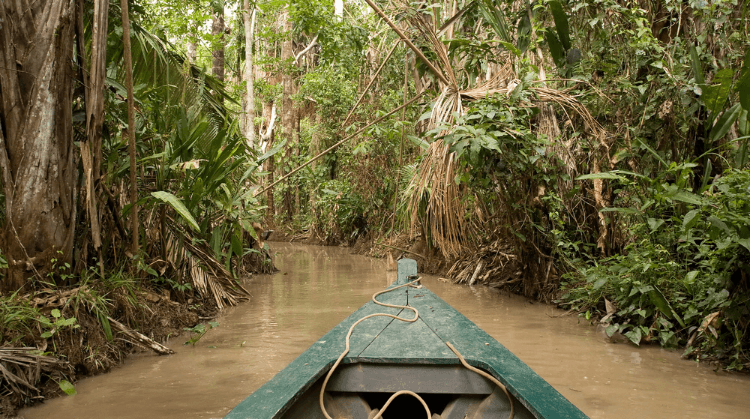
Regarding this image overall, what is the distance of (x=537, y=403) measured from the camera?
1.59 m

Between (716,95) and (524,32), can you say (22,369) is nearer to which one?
(716,95)

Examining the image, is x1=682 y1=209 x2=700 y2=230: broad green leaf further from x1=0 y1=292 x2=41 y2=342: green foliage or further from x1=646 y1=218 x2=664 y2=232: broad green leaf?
x1=0 y1=292 x2=41 y2=342: green foliage

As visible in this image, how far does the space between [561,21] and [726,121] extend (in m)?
1.85

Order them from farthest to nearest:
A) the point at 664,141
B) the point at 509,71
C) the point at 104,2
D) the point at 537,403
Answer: the point at 509,71 → the point at 664,141 → the point at 104,2 → the point at 537,403

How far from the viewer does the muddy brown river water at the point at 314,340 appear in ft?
9.14

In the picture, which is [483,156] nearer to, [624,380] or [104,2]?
[624,380]

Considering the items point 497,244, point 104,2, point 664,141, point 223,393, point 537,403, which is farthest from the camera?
point 497,244

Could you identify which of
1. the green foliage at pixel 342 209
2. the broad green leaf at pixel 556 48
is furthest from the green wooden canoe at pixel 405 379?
the green foliage at pixel 342 209

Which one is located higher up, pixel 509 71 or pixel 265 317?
pixel 509 71

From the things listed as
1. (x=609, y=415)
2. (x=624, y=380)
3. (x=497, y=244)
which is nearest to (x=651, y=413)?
(x=609, y=415)

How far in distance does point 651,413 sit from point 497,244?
3867mm

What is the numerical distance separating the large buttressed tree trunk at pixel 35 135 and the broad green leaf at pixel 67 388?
705mm

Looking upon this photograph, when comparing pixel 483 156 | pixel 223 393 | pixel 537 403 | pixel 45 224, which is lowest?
pixel 223 393

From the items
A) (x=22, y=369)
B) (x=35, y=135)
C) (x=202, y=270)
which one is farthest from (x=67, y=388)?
(x=202, y=270)
